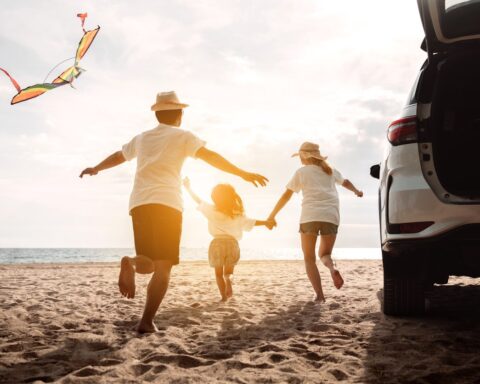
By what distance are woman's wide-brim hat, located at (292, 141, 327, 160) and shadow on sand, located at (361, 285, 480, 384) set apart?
2.31 meters

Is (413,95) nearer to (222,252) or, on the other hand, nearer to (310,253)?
(310,253)

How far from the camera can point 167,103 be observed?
4.29 metres

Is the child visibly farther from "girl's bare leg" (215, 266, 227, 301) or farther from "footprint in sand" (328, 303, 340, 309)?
"footprint in sand" (328, 303, 340, 309)

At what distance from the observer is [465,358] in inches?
123

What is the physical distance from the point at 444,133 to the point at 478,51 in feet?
2.04

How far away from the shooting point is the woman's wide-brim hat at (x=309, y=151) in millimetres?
6246

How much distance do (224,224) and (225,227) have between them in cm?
4

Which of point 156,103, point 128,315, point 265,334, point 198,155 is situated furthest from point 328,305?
point 156,103

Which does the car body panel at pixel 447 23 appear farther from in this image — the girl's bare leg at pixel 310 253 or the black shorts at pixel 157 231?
the girl's bare leg at pixel 310 253

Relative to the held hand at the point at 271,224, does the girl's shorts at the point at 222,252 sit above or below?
below

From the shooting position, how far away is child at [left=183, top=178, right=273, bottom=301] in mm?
6082

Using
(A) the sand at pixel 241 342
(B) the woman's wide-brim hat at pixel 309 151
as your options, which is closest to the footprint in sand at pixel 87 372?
(A) the sand at pixel 241 342

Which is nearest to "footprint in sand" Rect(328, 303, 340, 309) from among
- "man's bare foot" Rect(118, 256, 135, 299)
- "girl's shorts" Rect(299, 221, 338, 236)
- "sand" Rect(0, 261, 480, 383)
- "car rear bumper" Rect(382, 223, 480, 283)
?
"sand" Rect(0, 261, 480, 383)

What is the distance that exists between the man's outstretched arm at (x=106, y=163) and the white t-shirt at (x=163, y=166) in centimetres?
32
